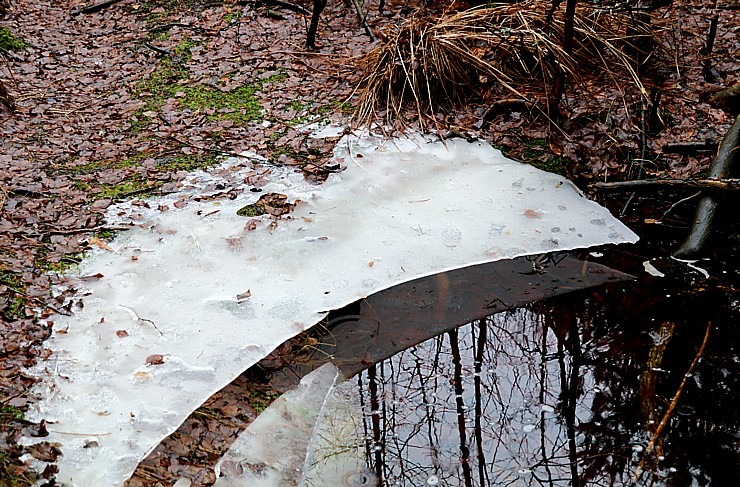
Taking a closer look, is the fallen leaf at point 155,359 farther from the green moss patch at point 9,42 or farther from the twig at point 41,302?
the green moss patch at point 9,42

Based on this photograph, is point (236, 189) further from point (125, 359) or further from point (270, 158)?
point (125, 359)

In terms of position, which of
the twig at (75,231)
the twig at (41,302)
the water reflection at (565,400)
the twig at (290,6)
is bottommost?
the twig at (41,302)

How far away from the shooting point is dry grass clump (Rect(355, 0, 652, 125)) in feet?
18.7

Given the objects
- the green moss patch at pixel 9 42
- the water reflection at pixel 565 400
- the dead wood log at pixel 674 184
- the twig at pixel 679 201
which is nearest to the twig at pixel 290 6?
the green moss patch at pixel 9 42

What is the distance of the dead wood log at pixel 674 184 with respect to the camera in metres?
4.27

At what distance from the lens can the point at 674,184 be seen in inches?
174

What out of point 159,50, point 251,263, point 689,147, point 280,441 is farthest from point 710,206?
point 159,50

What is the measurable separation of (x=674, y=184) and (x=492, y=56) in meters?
2.14

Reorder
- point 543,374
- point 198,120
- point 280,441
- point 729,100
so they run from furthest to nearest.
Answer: point 198,120
point 729,100
point 543,374
point 280,441

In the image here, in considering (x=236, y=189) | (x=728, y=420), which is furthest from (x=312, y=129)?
(x=728, y=420)

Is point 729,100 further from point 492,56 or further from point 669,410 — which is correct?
point 669,410

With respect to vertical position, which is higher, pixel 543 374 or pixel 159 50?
pixel 159 50

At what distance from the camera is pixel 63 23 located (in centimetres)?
803

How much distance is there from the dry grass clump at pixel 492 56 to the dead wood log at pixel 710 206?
1.47 meters
